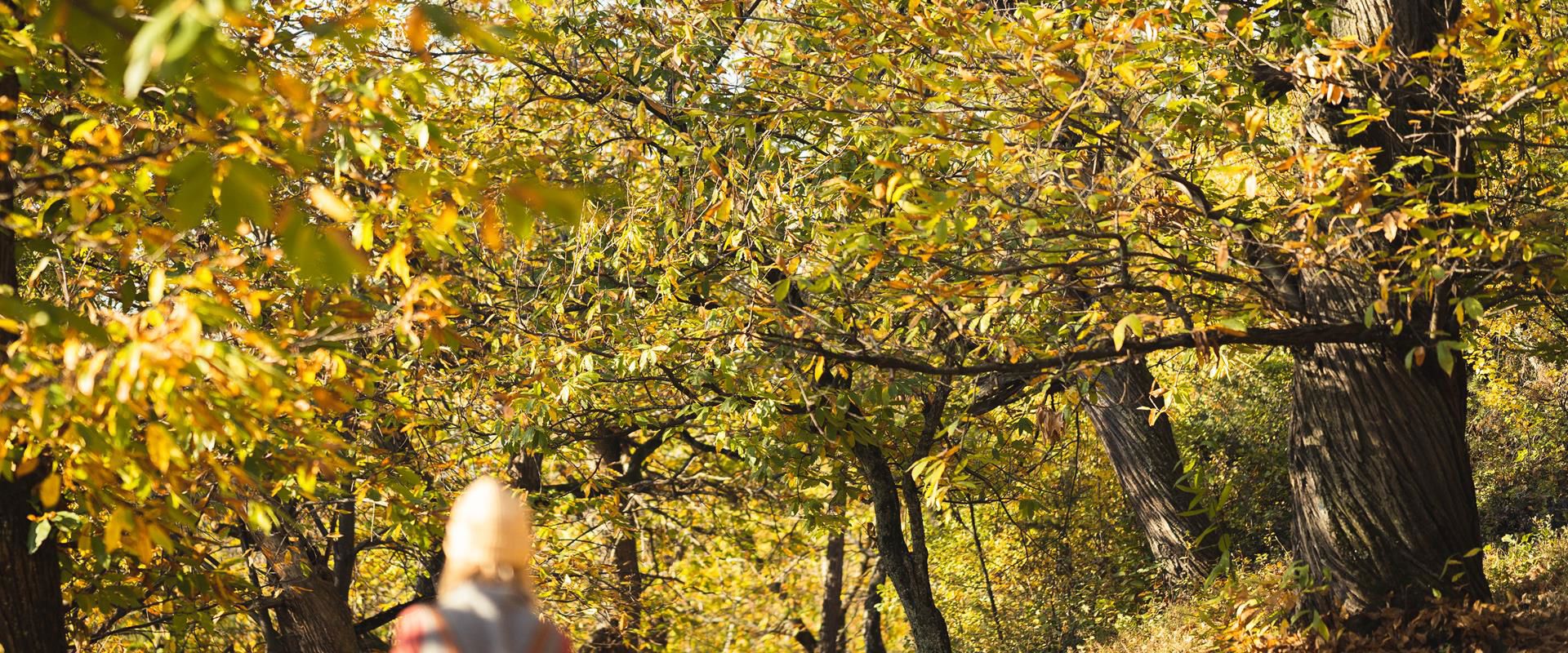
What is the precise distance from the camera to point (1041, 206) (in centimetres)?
720

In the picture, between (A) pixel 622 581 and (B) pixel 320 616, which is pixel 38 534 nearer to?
(B) pixel 320 616

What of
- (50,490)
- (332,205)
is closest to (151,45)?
(332,205)

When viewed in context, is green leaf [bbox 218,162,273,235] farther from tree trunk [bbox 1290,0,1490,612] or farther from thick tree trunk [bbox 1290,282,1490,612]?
thick tree trunk [bbox 1290,282,1490,612]

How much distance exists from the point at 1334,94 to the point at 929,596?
5669 millimetres

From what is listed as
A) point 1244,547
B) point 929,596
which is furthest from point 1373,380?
point 1244,547

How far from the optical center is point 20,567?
5289 millimetres

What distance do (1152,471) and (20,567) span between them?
29.4 feet

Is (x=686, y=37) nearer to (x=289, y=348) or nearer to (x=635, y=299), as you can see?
(x=635, y=299)

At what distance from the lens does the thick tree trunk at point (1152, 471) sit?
11.3m

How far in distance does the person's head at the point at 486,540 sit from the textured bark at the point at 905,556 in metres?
6.72

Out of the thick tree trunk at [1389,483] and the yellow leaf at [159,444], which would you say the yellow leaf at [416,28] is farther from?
the thick tree trunk at [1389,483]

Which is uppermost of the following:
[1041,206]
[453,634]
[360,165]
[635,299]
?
[360,165]

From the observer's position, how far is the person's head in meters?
3.39

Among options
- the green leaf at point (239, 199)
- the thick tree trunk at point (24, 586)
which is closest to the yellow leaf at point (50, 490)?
the thick tree trunk at point (24, 586)
